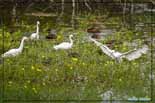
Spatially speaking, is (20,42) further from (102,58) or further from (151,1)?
(151,1)

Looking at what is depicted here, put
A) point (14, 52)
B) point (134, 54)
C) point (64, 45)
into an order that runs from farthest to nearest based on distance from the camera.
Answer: point (64, 45) → point (14, 52) → point (134, 54)

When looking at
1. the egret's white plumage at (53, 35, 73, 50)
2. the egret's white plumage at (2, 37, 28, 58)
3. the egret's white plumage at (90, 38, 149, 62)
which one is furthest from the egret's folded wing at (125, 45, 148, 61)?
the egret's white plumage at (2, 37, 28, 58)

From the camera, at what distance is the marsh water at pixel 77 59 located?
232 inches

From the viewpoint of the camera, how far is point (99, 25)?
7.90m

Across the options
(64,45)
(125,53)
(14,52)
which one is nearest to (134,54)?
(125,53)

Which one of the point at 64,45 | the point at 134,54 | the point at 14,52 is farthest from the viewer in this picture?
the point at 64,45

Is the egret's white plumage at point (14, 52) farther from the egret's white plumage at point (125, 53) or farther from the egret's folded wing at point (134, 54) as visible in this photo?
the egret's folded wing at point (134, 54)

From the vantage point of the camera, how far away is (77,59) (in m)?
6.67

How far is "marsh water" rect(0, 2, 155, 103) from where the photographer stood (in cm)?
588

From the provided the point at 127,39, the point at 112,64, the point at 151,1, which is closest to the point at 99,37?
the point at 127,39

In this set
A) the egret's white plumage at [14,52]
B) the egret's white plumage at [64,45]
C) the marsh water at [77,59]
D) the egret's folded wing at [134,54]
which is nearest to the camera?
the marsh water at [77,59]

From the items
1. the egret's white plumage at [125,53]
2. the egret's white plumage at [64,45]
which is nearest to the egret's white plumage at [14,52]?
the egret's white plumage at [64,45]

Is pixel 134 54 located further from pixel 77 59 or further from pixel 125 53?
pixel 77 59

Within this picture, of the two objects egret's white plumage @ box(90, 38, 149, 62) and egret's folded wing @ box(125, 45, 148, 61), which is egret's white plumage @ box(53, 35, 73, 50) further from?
egret's folded wing @ box(125, 45, 148, 61)
